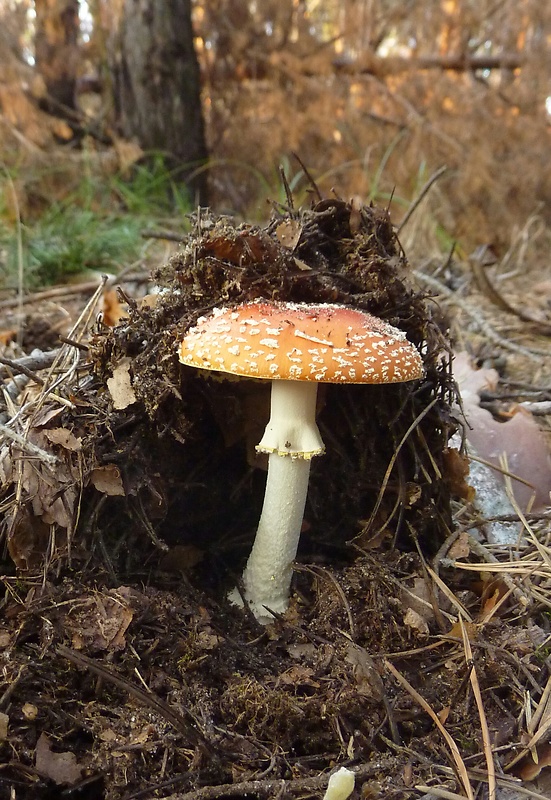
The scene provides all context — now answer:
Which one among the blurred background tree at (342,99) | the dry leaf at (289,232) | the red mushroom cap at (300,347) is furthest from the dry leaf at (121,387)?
the blurred background tree at (342,99)

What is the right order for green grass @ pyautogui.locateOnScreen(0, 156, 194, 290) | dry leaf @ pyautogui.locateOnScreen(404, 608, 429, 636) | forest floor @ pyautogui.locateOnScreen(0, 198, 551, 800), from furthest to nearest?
green grass @ pyautogui.locateOnScreen(0, 156, 194, 290)
dry leaf @ pyautogui.locateOnScreen(404, 608, 429, 636)
forest floor @ pyautogui.locateOnScreen(0, 198, 551, 800)

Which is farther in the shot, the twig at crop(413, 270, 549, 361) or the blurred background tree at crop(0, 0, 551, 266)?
the blurred background tree at crop(0, 0, 551, 266)

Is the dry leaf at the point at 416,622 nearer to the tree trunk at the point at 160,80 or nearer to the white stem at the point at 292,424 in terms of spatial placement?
the white stem at the point at 292,424

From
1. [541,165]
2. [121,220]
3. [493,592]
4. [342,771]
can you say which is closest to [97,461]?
[342,771]

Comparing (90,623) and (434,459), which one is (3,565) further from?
(434,459)

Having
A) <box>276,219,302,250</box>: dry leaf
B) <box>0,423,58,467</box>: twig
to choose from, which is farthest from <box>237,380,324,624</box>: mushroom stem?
<box>0,423,58,467</box>: twig

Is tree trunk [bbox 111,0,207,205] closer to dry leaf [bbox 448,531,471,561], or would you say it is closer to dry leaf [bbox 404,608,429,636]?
dry leaf [bbox 448,531,471,561]

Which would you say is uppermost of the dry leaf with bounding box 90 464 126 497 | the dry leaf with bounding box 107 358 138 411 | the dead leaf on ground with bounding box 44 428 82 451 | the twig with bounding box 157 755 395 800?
the dry leaf with bounding box 107 358 138 411
